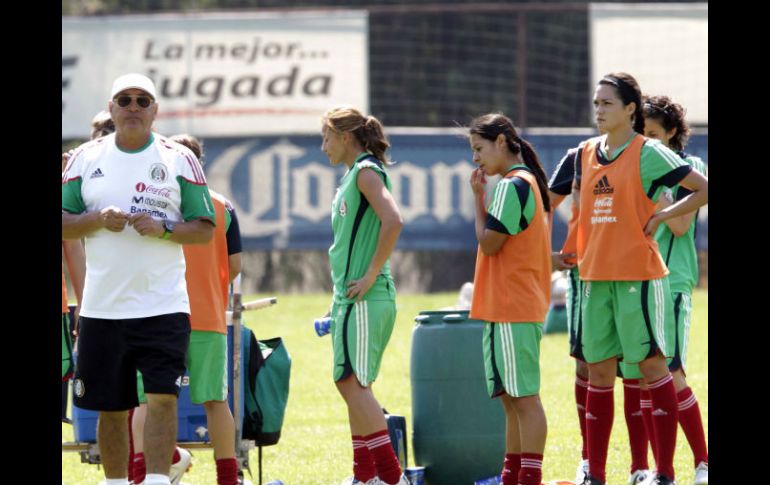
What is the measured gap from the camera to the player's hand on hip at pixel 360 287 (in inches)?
275

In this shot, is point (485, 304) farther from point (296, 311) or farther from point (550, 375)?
point (296, 311)

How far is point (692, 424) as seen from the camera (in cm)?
743

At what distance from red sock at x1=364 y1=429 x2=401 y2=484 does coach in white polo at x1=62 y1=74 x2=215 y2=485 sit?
1090 mm

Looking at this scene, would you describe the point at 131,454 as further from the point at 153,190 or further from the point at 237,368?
the point at 153,190

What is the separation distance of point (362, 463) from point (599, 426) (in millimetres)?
1165

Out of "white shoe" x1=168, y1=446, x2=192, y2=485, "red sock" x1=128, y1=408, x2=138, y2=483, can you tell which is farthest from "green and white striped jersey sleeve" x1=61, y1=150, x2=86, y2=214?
"white shoe" x1=168, y1=446, x2=192, y2=485

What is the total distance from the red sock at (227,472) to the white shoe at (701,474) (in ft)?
7.43

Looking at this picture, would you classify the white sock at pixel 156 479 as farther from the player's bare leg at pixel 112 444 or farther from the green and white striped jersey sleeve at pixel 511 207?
the green and white striped jersey sleeve at pixel 511 207

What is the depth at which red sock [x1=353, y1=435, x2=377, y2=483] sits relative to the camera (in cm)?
714

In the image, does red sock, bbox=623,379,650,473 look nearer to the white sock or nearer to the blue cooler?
the blue cooler

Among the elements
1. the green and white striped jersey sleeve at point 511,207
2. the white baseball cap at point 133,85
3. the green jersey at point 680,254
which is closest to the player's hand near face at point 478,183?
the green and white striped jersey sleeve at point 511,207

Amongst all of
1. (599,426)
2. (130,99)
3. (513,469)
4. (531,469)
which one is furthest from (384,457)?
(130,99)

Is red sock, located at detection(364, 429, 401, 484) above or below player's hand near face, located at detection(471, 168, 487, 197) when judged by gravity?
below
